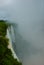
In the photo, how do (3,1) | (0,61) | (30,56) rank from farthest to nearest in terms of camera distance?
(3,1), (30,56), (0,61)

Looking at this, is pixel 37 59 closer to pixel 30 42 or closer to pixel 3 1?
pixel 30 42

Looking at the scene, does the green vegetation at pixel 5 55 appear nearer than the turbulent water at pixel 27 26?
Yes

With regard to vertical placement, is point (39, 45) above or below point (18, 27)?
below

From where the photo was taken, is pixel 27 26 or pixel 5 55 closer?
pixel 5 55

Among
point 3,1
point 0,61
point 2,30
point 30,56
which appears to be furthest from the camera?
point 3,1

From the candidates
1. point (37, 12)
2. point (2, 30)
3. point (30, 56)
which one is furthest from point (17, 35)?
point (2, 30)

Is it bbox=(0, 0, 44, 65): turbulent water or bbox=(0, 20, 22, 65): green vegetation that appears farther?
bbox=(0, 0, 44, 65): turbulent water

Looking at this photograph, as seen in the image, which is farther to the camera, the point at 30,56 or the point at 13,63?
the point at 30,56

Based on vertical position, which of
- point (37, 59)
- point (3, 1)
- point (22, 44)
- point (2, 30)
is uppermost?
point (3, 1)
